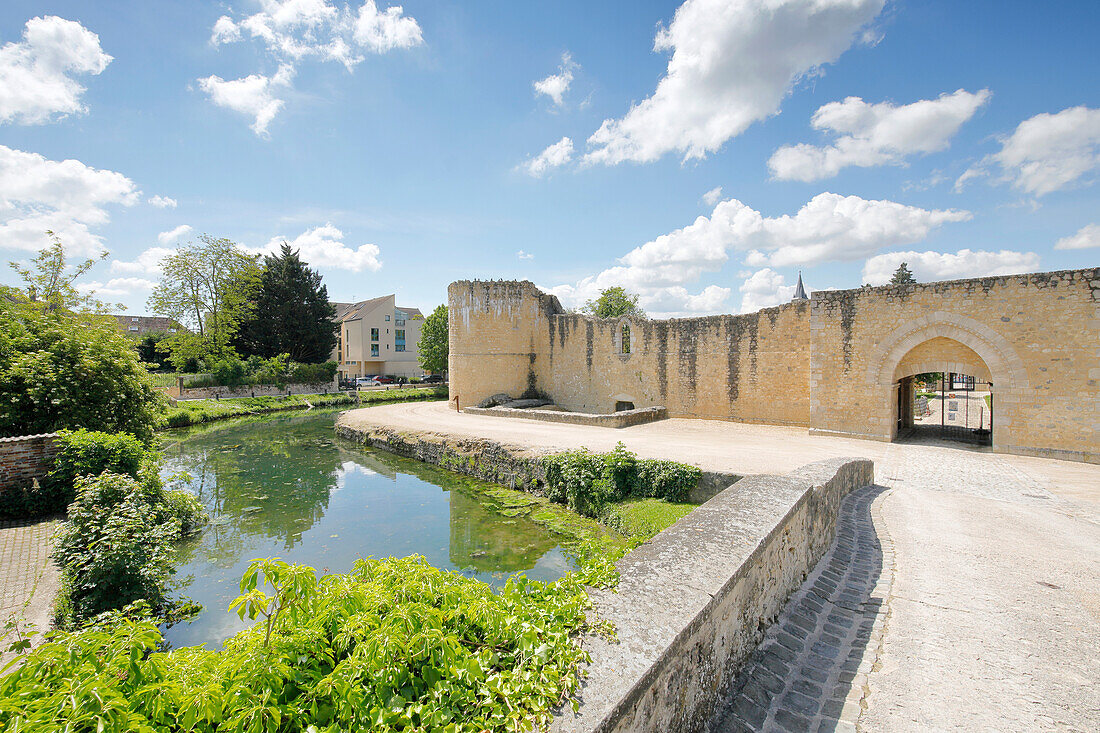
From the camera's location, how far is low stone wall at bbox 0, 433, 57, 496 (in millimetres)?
7809

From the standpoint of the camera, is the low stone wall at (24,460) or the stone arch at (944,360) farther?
the stone arch at (944,360)

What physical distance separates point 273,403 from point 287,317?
10.2 metres

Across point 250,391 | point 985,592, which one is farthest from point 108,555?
point 250,391

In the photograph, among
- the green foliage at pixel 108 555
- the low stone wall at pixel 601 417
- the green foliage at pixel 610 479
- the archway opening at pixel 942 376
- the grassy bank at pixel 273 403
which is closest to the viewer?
the green foliage at pixel 108 555

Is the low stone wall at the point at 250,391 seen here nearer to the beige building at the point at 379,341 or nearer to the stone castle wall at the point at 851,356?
the beige building at the point at 379,341

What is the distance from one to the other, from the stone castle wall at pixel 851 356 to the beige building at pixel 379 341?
95.3 feet

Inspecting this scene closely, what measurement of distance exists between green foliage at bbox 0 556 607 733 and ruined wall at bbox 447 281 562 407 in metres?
20.6

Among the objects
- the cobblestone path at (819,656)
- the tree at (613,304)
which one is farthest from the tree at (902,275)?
the cobblestone path at (819,656)

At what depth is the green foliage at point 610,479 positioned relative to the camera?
8758mm

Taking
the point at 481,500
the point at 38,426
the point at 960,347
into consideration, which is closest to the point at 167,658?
the point at 481,500

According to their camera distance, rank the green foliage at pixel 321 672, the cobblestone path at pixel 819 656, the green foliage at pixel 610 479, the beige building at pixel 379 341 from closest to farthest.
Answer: the green foliage at pixel 321 672 < the cobblestone path at pixel 819 656 < the green foliage at pixel 610 479 < the beige building at pixel 379 341

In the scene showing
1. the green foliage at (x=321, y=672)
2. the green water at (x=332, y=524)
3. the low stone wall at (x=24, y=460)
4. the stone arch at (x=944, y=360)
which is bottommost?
the green water at (x=332, y=524)

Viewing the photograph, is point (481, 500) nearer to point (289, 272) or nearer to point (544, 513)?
point (544, 513)

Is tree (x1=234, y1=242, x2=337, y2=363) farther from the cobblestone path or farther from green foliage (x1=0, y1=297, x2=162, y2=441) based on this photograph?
the cobblestone path
